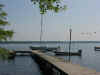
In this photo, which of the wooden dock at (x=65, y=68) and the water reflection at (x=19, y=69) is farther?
the water reflection at (x=19, y=69)

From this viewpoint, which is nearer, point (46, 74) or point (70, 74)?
point (70, 74)

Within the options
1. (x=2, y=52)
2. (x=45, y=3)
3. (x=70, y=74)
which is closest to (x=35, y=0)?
(x=45, y=3)

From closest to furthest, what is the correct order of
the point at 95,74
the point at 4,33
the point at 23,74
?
1. the point at 4,33
2. the point at 95,74
3. the point at 23,74

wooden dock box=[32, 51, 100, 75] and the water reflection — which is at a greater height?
wooden dock box=[32, 51, 100, 75]

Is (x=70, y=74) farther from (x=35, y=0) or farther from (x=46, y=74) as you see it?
(x=46, y=74)

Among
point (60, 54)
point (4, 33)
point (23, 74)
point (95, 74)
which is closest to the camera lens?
point (4, 33)

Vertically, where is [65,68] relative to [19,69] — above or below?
above

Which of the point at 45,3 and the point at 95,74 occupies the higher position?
the point at 45,3

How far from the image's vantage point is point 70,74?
37.5 feet

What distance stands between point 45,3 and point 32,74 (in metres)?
18.6

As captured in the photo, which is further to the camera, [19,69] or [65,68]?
[19,69]

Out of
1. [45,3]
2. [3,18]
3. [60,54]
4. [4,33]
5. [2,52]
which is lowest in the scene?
[60,54]

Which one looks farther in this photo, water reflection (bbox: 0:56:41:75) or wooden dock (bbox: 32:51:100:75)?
water reflection (bbox: 0:56:41:75)

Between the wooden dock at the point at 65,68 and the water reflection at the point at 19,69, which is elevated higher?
the wooden dock at the point at 65,68
